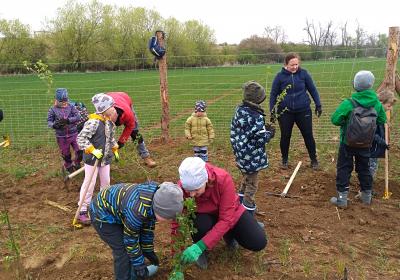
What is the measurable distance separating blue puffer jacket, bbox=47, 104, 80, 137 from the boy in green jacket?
3633 mm

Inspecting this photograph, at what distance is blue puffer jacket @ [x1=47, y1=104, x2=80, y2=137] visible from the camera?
5726mm

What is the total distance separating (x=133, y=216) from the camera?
2.81 metres

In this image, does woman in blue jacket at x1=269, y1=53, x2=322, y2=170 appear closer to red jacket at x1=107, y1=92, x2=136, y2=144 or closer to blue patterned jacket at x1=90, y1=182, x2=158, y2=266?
red jacket at x1=107, y1=92, x2=136, y2=144

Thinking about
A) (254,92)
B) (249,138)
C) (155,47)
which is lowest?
(249,138)

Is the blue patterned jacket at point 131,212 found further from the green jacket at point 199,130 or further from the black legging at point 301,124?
the black legging at point 301,124

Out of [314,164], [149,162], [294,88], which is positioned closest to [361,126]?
[294,88]

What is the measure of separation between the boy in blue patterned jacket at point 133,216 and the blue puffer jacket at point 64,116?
294 cm

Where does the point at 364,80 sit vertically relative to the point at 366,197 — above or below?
above

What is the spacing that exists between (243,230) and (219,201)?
375 mm

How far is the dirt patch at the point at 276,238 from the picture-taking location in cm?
346

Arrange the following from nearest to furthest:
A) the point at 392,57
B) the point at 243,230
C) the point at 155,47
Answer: the point at 243,230 < the point at 392,57 < the point at 155,47

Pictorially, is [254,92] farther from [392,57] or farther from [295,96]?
[392,57]

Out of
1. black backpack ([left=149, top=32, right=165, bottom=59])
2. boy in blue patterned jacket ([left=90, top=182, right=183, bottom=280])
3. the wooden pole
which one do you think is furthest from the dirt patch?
black backpack ([left=149, top=32, right=165, bottom=59])

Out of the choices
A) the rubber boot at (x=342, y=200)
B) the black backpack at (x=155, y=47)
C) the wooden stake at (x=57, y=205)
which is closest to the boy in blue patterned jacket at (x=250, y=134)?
the rubber boot at (x=342, y=200)
